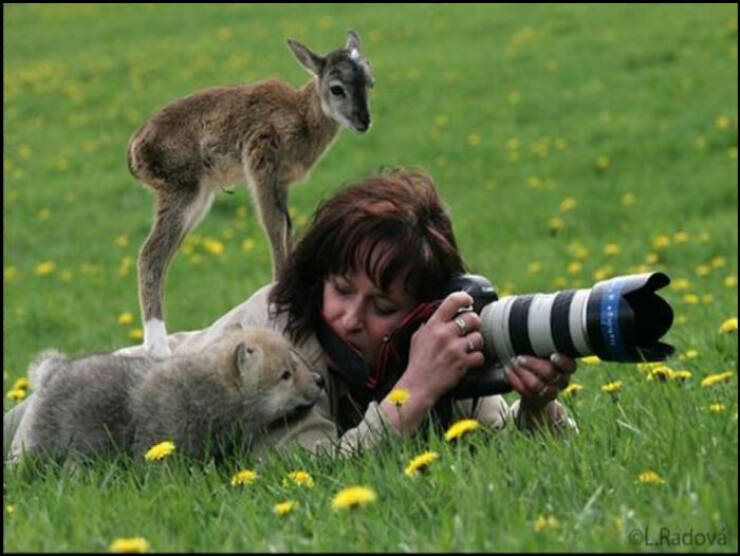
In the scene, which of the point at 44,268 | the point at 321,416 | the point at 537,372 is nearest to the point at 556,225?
the point at 44,268

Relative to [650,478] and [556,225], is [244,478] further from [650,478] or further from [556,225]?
[556,225]

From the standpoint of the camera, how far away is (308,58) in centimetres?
431

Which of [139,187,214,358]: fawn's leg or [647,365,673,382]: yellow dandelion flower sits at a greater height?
[139,187,214,358]: fawn's leg

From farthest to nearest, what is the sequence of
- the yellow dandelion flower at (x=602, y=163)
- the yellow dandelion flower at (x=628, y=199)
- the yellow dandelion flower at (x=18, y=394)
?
the yellow dandelion flower at (x=602, y=163)
the yellow dandelion flower at (x=628, y=199)
the yellow dandelion flower at (x=18, y=394)

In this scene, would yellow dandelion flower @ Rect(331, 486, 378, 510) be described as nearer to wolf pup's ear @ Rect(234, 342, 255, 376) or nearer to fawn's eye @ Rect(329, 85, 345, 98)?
wolf pup's ear @ Rect(234, 342, 255, 376)

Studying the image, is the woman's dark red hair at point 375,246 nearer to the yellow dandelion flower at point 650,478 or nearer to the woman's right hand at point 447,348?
the woman's right hand at point 447,348

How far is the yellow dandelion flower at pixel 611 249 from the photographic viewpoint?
1154 cm

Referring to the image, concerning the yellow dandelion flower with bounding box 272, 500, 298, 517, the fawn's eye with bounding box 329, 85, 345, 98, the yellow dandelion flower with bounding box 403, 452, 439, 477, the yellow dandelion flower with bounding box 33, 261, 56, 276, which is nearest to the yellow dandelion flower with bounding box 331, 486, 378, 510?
the yellow dandelion flower with bounding box 272, 500, 298, 517

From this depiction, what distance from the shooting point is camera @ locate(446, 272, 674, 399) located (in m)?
3.82

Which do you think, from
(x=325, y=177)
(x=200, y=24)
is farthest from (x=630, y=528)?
(x=200, y=24)

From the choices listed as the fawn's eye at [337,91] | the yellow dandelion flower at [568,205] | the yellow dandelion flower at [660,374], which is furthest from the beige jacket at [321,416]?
the yellow dandelion flower at [568,205]

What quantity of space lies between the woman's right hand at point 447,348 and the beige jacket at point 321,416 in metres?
0.17

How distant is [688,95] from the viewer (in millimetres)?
16750

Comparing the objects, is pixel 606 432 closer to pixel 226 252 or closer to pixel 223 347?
pixel 223 347
